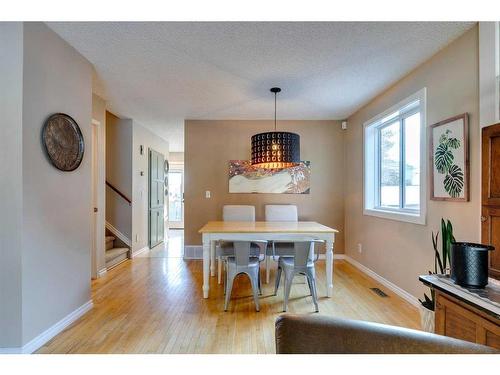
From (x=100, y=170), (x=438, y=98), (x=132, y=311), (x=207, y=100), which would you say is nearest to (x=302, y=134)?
(x=207, y=100)

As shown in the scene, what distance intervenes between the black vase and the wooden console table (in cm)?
5

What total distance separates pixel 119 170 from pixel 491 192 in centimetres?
465

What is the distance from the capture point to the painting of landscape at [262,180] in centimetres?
442

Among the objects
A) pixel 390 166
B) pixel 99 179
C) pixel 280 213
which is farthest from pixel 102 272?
pixel 390 166

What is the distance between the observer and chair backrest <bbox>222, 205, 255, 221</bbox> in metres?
3.82

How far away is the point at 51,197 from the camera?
202 centimetres

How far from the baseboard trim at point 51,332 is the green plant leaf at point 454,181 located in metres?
3.34

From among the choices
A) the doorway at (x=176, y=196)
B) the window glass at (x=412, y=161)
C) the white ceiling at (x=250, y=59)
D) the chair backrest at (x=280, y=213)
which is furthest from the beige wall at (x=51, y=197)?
the doorway at (x=176, y=196)

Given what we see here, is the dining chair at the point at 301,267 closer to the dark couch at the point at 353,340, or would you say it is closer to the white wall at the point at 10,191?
the dark couch at the point at 353,340

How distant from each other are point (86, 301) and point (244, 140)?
309 centimetres

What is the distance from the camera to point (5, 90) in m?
1.73

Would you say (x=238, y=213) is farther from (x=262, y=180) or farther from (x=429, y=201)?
(x=429, y=201)
